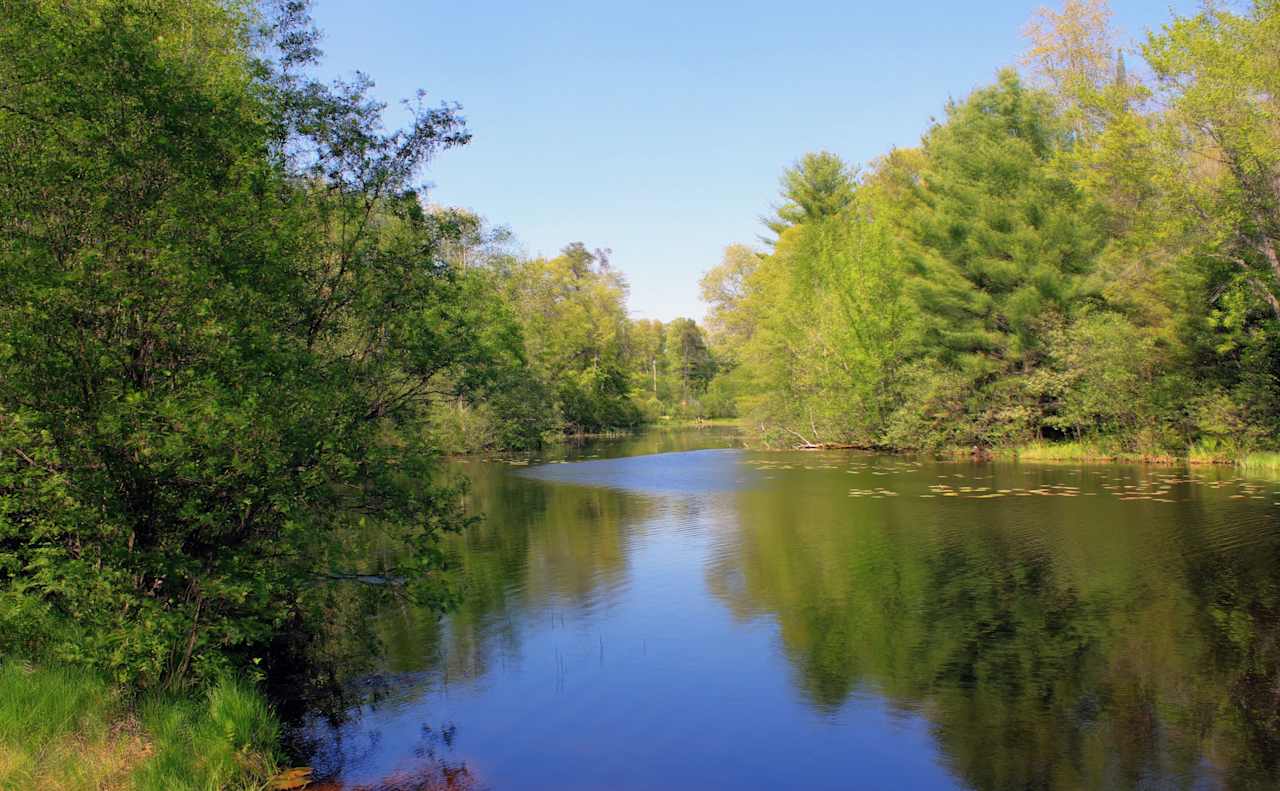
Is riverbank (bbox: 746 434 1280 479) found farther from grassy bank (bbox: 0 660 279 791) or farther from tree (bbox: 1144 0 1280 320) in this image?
grassy bank (bbox: 0 660 279 791)

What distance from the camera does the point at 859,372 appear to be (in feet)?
129

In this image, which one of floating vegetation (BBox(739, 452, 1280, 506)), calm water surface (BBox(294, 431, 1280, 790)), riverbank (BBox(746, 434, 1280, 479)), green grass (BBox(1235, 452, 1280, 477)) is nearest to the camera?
calm water surface (BBox(294, 431, 1280, 790))

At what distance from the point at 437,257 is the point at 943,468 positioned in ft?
83.4

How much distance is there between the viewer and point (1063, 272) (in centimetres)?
3459

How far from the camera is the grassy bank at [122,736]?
242 inches

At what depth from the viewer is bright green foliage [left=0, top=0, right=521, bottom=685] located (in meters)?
6.91

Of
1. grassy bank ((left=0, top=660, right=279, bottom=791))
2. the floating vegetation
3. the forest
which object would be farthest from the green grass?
grassy bank ((left=0, top=660, right=279, bottom=791))

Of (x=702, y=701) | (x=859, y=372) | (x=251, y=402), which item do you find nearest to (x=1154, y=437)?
(x=859, y=372)

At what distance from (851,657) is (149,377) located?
834 centimetres

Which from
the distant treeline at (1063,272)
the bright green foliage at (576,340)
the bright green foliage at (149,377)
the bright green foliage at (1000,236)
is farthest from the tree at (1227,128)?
the bright green foliage at (576,340)

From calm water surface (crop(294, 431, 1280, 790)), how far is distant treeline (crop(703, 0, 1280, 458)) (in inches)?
362

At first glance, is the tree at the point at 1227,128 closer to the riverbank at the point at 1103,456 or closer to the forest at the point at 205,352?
the riverbank at the point at 1103,456

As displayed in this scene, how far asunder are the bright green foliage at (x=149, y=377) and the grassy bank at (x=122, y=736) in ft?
0.97

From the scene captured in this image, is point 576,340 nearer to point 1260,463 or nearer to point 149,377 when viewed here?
point 1260,463
